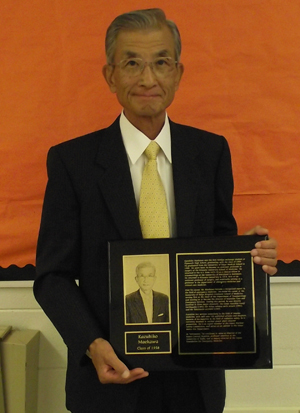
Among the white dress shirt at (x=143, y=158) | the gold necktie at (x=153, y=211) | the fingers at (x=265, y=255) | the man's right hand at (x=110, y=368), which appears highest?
the white dress shirt at (x=143, y=158)

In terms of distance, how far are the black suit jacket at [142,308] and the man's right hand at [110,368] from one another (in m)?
0.07

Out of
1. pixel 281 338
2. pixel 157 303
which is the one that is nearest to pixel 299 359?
pixel 281 338

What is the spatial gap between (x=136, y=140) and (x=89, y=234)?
0.78ft

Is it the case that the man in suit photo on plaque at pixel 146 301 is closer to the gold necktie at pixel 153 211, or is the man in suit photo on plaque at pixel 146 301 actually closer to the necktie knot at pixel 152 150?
the gold necktie at pixel 153 211

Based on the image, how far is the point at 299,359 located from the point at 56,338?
88 centimetres

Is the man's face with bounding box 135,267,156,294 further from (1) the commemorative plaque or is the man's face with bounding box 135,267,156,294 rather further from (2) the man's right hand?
(2) the man's right hand

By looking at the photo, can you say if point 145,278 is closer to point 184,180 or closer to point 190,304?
point 190,304

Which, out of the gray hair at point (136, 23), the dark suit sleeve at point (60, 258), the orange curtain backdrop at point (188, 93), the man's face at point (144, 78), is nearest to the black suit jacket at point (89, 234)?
the dark suit sleeve at point (60, 258)

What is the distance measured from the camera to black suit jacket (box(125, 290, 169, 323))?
1.03 metres

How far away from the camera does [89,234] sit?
1.09 m

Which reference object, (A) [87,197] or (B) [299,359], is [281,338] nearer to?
(B) [299,359]

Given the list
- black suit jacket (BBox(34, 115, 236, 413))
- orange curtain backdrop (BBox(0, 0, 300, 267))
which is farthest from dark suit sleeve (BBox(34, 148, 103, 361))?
orange curtain backdrop (BBox(0, 0, 300, 267))

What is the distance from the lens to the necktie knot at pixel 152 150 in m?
1.13

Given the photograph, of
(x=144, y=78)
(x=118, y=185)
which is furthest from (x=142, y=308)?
(x=144, y=78)
